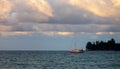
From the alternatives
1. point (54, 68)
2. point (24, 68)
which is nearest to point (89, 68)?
point (54, 68)

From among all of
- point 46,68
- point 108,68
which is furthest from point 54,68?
point 108,68

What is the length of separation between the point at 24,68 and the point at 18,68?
1642mm

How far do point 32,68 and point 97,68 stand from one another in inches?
709

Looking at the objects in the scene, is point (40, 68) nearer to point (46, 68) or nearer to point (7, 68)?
point (46, 68)

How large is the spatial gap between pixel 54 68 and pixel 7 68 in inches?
520

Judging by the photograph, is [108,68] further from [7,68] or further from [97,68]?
[7,68]

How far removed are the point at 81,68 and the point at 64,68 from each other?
15.9 feet

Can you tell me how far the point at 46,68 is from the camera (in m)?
102

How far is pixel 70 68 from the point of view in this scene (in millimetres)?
100750

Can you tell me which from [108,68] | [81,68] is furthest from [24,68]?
Answer: [108,68]

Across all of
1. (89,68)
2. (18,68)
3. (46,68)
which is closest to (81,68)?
(89,68)

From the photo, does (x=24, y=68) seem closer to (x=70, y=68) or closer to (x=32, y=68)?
(x=32, y=68)

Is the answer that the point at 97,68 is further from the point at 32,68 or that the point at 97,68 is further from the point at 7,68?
the point at 7,68

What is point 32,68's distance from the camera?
323 ft
